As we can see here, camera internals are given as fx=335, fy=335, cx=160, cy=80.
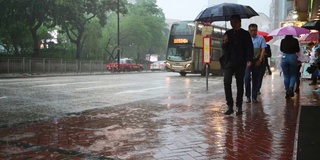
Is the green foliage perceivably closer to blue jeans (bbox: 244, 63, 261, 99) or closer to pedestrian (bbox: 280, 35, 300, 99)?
pedestrian (bbox: 280, 35, 300, 99)

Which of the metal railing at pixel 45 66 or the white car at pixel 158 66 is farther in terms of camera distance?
the white car at pixel 158 66

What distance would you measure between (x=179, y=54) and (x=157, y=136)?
21.4m

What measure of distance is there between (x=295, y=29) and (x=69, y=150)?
28.3 ft

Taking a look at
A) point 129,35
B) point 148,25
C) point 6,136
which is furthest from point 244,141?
point 148,25

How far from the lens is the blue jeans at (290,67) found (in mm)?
8664

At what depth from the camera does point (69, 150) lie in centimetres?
388

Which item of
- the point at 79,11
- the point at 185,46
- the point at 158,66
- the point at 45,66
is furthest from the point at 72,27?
the point at 185,46

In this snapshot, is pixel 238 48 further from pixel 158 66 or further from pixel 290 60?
pixel 158 66

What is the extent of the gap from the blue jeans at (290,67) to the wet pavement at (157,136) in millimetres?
2074

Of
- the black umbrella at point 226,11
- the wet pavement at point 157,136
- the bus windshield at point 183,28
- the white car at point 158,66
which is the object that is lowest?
the wet pavement at point 157,136

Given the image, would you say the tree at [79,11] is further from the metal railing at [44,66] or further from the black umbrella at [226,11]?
the black umbrella at [226,11]

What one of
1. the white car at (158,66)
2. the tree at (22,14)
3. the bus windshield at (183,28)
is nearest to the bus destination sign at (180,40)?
the bus windshield at (183,28)

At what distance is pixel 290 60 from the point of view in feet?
28.4

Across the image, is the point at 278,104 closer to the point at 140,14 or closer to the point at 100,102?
the point at 100,102
